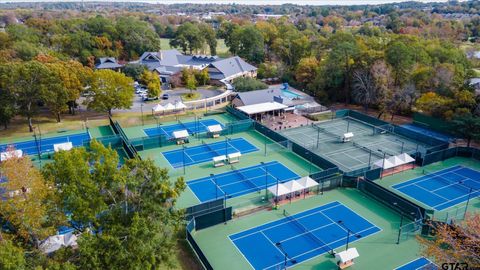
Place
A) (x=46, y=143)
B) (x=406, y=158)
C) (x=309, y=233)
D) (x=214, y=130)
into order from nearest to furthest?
(x=309, y=233), (x=406, y=158), (x=46, y=143), (x=214, y=130)

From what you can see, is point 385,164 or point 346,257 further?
point 385,164

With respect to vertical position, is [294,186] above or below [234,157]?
above

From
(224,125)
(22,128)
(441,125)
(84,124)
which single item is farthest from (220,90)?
(441,125)

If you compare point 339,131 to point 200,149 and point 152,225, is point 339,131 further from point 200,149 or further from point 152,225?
point 152,225

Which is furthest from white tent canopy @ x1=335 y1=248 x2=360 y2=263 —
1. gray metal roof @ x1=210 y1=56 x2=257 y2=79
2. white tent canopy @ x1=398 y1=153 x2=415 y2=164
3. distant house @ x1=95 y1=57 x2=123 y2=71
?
distant house @ x1=95 y1=57 x2=123 y2=71

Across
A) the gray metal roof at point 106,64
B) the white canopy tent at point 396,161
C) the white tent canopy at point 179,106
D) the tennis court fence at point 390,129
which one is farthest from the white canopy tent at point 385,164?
the gray metal roof at point 106,64

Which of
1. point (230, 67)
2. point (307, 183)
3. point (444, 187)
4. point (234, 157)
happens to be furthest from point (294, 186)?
point (230, 67)

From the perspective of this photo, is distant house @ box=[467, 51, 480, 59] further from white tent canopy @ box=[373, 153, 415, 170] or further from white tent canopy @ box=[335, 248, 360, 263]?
white tent canopy @ box=[335, 248, 360, 263]

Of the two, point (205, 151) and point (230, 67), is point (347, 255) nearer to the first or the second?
point (205, 151)

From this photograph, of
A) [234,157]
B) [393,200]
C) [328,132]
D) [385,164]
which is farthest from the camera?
[328,132]
